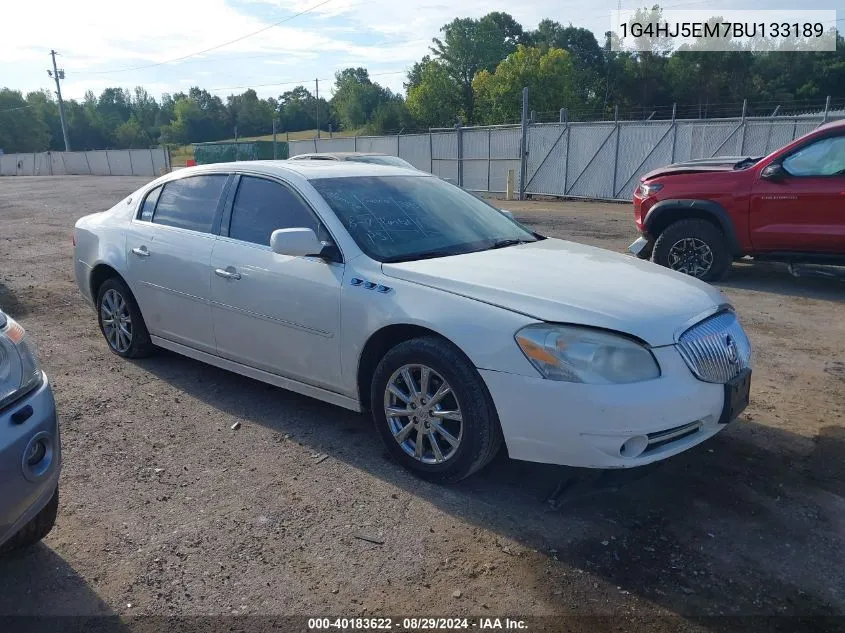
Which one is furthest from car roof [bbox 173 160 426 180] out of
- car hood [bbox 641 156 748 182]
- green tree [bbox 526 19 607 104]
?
green tree [bbox 526 19 607 104]

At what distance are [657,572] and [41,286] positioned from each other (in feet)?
26.4

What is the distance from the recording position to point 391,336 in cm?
358

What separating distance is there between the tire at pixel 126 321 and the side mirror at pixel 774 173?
667cm

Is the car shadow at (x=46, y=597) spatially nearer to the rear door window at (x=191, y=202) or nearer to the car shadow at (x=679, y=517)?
the car shadow at (x=679, y=517)

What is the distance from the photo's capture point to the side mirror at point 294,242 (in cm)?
360

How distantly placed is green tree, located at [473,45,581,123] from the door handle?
6451 cm

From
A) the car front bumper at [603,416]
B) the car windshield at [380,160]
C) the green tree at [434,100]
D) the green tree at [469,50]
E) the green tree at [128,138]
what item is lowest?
the car front bumper at [603,416]

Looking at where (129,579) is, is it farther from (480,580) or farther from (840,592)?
(840,592)

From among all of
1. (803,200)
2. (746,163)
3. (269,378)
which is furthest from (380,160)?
(269,378)

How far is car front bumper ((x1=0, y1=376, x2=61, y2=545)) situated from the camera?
2262 millimetres

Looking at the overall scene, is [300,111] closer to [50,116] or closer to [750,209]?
[50,116]

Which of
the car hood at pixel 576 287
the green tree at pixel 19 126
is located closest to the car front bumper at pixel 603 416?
the car hood at pixel 576 287

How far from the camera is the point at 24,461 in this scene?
7.63 feet

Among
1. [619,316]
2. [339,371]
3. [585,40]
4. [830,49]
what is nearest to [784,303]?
[619,316]
